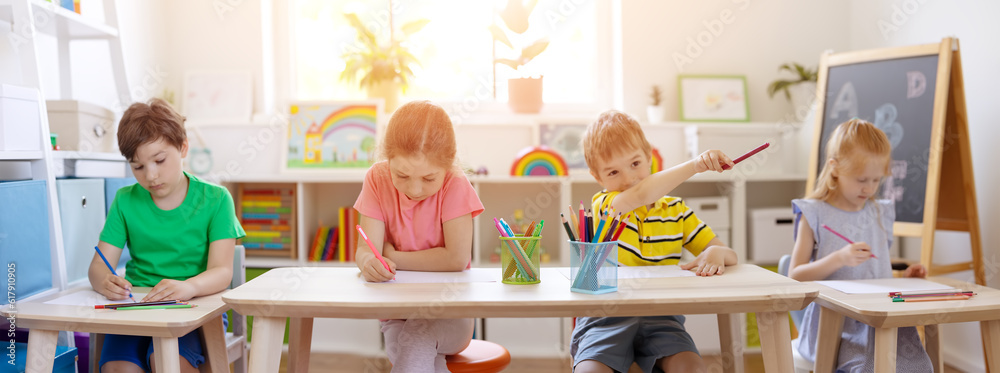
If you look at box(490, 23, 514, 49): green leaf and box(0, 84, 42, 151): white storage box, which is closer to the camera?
box(0, 84, 42, 151): white storage box

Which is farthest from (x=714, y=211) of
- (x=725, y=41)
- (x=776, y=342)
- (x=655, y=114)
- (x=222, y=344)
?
(x=222, y=344)

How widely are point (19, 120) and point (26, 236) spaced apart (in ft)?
0.92

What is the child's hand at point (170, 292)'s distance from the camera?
1.33m

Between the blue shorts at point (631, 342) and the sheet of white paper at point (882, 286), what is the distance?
33cm

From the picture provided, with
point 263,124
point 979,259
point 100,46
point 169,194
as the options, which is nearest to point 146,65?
point 100,46

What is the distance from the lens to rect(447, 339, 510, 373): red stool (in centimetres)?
144

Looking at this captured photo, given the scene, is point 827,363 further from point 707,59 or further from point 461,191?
point 707,59

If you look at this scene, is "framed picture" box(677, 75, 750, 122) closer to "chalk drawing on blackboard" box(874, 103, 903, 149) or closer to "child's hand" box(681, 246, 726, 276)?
"chalk drawing on blackboard" box(874, 103, 903, 149)

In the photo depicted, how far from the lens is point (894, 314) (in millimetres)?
1189

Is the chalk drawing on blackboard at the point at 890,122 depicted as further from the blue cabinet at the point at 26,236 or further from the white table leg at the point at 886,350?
the blue cabinet at the point at 26,236

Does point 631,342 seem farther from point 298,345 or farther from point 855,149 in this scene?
point 855,149

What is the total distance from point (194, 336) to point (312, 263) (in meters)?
1.43

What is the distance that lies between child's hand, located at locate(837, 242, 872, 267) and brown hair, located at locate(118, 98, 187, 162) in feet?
5.19

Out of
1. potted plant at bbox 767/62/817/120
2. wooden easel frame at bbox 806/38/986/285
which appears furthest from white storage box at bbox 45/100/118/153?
potted plant at bbox 767/62/817/120
